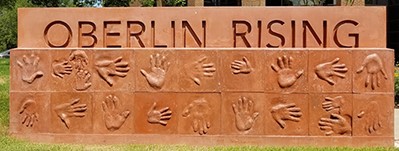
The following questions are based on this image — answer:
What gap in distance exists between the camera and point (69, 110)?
25.5ft

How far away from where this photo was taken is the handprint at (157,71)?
25.1 feet

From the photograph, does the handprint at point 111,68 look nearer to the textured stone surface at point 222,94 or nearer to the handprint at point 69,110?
the textured stone surface at point 222,94

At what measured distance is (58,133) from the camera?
779 centimetres

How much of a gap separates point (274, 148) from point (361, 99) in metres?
1.28

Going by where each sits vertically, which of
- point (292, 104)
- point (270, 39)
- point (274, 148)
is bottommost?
point (274, 148)

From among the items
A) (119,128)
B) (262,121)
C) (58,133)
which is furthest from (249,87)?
(58,133)

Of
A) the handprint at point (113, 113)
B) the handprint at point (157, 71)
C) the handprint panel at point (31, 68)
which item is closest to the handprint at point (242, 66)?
the handprint at point (157, 71)

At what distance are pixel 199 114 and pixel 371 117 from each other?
85.6 inches

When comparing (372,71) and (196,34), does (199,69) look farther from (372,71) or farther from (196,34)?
(372,71)

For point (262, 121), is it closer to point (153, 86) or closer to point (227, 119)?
point (227, 119)

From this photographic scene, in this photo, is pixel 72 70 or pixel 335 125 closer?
pixel 335 125

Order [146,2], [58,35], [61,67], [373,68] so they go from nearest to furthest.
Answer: [373,68] → [61,67] → [58,35] → [146,2]

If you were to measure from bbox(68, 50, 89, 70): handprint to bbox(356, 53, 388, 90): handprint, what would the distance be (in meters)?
3.45

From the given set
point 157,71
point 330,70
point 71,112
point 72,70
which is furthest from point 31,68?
point 330,70
